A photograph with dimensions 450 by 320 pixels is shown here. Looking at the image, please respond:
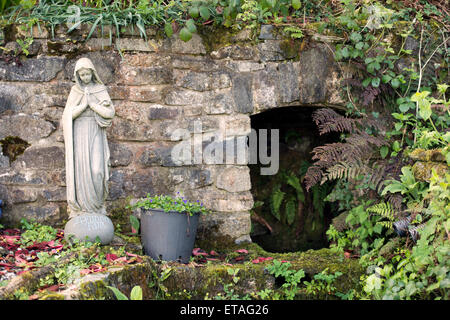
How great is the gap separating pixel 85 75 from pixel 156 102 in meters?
0.78

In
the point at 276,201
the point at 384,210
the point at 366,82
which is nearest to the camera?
the point at 384,210

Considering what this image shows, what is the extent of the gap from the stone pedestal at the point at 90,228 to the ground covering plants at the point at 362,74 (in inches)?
14.5

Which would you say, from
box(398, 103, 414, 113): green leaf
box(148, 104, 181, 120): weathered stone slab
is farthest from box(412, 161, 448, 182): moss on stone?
box(148, 104, 181, 120): weathered stone slab

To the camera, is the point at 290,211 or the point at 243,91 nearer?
the point at 243,91

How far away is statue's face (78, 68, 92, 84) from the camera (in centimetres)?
423

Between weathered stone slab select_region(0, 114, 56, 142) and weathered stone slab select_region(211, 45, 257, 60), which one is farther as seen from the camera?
weathered stone slab select_region(211, 45, 257, 60)

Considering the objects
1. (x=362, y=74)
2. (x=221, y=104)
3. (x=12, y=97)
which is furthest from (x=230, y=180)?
(x=12, y=97)

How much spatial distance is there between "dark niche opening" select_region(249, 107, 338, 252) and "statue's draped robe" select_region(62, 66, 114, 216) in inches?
90.0

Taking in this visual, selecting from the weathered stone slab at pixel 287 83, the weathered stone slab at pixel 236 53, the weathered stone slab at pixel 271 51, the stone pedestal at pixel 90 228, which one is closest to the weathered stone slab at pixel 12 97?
the stone pedestal at pixel 90 228

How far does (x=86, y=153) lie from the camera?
4223 mm

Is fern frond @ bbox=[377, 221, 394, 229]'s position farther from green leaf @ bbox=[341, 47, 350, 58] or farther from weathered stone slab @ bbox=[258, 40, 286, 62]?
weathered stone slab @ bbox=[258, 40, 286, 62]

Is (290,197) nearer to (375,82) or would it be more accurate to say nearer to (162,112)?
(375,82)

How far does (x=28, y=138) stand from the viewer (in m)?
4.67

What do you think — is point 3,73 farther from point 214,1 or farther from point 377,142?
point 377,142
